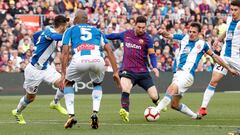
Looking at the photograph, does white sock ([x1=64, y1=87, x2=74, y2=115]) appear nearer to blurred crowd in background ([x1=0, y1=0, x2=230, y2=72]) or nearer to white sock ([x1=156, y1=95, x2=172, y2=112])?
white sock ([x1=156, y1=95, x2=172, y2=112])

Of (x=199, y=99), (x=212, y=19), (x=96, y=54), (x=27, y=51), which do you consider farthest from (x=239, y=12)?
(x=212, y=19)

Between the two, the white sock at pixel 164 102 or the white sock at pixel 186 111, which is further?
the white sock at pixel 186 111

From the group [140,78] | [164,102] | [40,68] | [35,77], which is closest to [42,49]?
[40,68]

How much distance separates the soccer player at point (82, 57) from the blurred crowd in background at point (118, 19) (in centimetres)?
1440

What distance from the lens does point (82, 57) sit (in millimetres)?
14547

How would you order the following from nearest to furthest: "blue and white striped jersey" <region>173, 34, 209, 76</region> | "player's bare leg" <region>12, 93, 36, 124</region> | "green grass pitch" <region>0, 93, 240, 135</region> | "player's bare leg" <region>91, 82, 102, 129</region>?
"green grass pitch" <region>0, 93, 240, 135</region>
"player's bare leg" <region>91, 82, 102, 129</region>
"player's bare leg" <region>12, 93, 36, 124</region>
"blue and white striped jersey" <region>173, 34, 209, 76</region>

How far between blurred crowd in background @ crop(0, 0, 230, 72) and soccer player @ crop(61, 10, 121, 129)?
14397mm

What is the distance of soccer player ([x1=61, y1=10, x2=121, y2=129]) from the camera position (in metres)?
14.5

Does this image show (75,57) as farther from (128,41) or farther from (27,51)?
(27,51)

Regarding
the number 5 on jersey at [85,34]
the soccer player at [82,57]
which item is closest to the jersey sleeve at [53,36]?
the soccer player at [82,57]

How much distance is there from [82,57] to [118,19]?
19835 millimetres

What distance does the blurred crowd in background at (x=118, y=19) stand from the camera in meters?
31.2

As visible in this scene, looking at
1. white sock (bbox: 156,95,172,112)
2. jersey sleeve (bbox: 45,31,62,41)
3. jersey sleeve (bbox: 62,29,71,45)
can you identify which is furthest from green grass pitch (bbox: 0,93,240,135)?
jersey sleeve (bbox: 45,31,62,41)

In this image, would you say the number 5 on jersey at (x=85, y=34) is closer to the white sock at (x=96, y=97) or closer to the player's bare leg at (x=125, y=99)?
the white sock at (x=96, y=97)
